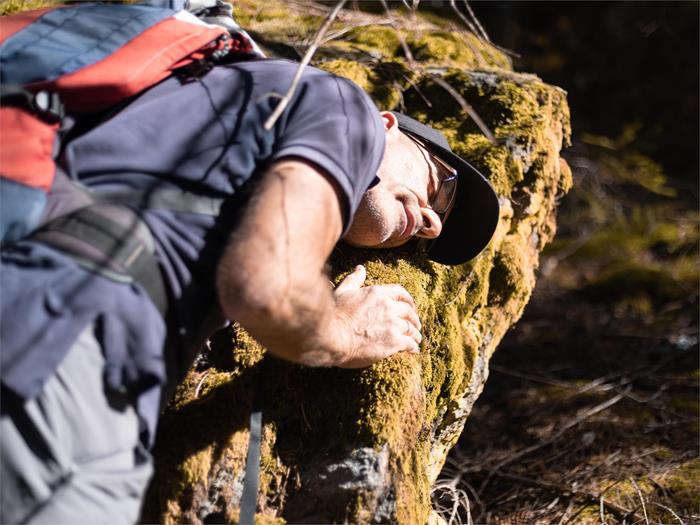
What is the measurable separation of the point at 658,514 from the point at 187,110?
2.66 meters

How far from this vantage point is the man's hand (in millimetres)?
2154

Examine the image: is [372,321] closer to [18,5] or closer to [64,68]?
[64,68]

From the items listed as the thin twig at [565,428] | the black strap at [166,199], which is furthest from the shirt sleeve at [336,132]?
the thin twig at [565,428]

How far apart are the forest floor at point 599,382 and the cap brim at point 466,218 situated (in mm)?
964

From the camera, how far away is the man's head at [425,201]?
2.34 metres

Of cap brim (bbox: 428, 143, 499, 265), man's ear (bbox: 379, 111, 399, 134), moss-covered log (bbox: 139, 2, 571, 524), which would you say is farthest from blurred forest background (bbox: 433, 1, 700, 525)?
man's ear (bbox: 379, 111, 399, 134)

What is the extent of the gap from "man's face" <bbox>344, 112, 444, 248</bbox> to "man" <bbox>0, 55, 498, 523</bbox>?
1.09ft

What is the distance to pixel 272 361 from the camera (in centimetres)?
244

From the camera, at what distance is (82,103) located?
6.04 ft

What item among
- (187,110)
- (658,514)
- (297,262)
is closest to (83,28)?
(187,110)

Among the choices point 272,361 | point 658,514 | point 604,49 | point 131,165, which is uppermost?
point 131,165

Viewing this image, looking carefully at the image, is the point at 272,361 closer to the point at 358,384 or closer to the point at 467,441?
the point at 358,384

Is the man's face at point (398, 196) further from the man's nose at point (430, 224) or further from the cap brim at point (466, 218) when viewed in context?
the cap brim at point (466, 218)

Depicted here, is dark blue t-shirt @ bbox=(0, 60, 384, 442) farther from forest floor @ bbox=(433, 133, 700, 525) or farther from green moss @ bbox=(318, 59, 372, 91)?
green moss @ bbox=(318, 59, 372, 91)
